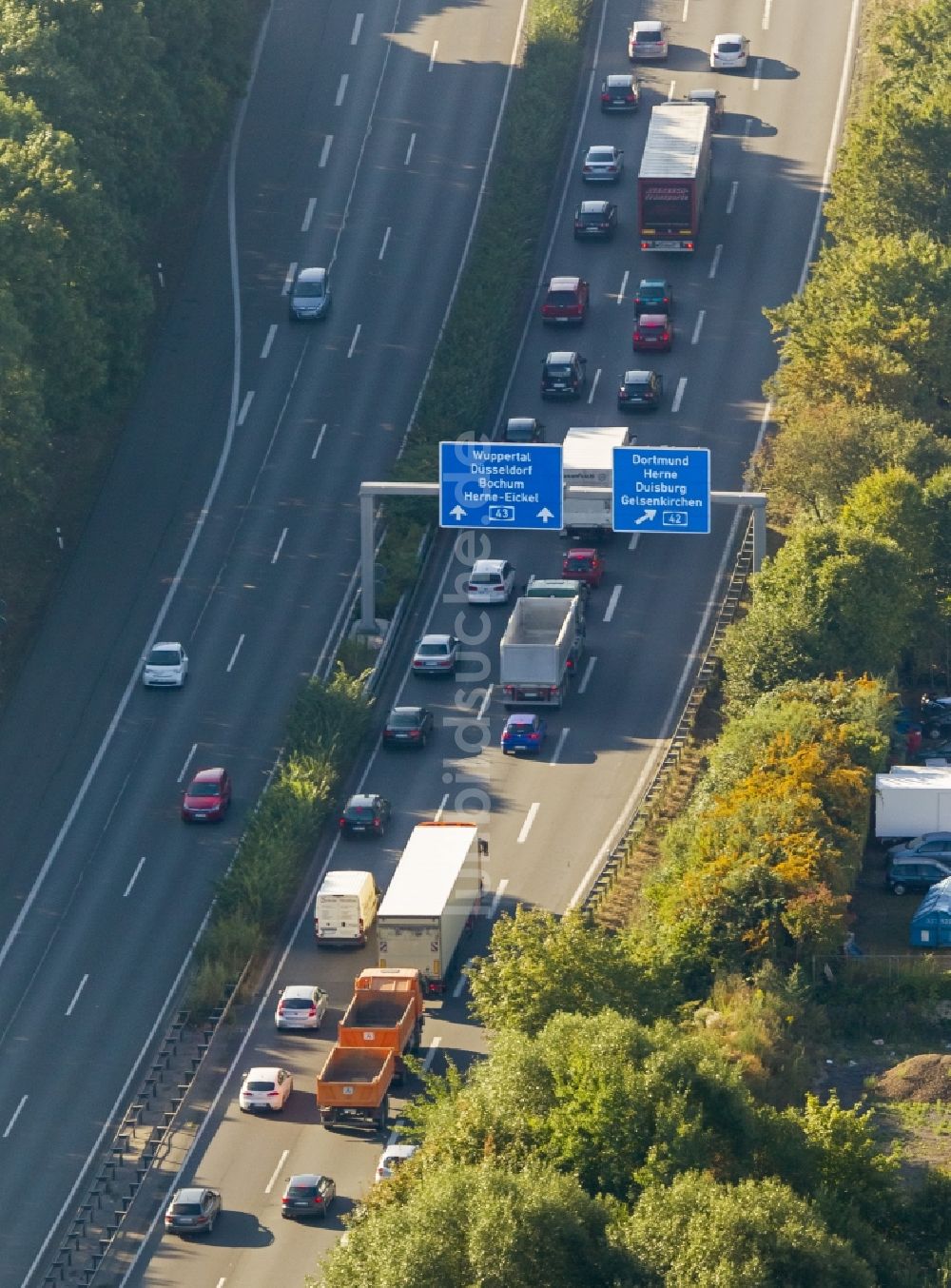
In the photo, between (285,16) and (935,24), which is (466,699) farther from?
(285,16)

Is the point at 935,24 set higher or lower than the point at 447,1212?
higher

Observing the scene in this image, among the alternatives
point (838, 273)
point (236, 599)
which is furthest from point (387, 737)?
point (838, 273)

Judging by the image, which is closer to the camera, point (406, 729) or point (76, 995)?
point (76, 995)

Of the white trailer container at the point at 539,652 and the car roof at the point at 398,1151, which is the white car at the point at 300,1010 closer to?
the car roof at the point at 398,1151

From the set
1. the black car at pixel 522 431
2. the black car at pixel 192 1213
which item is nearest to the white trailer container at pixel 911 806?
the black car at pixel 192 1213

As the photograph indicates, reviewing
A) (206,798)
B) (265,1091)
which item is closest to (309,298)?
(206,798)

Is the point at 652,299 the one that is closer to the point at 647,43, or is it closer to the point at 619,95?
the point at 619,95

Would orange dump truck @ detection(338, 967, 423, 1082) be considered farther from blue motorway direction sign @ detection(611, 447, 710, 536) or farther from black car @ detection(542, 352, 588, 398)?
black car @ detection(542, 352, 588, 398)
